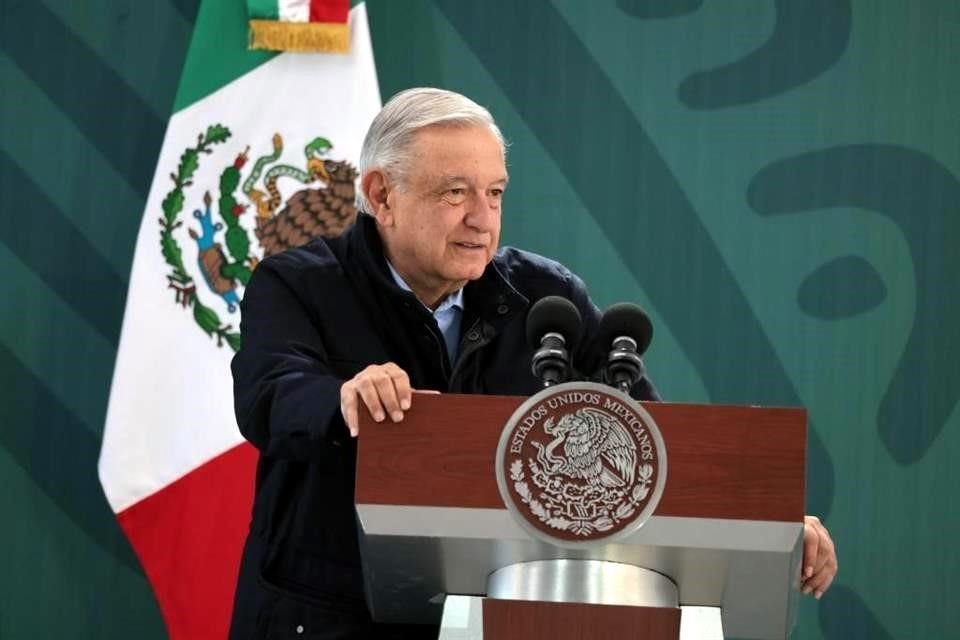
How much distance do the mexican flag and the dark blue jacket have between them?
1628mm

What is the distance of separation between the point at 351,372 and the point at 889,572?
250 centimetres

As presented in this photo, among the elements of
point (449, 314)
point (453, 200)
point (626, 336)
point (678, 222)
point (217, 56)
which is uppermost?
point (217, 56)

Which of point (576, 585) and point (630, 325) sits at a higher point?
point (630, 325)

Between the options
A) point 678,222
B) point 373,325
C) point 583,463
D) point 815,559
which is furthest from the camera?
point 678,222

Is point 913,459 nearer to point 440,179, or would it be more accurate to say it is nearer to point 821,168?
point 821,168

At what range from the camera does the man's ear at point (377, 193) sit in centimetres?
258

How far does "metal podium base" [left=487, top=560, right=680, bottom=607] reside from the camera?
1819 millimetres

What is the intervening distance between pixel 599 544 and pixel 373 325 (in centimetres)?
81

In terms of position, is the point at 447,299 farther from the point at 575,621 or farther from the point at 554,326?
the point at 575,621

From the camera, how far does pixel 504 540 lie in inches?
71.0

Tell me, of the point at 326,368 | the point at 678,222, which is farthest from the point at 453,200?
the point at 678,222

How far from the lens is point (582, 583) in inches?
71.6

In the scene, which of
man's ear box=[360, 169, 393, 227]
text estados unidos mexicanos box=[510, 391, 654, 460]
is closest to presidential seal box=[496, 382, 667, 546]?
text estados unidos mexicanos box=[510, 391, 654, 460]

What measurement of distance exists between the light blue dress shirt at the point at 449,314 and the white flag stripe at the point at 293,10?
1.75m
